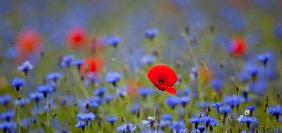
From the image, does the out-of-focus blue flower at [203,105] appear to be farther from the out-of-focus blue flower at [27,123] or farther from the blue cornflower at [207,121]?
the out-of-focus blue flower at [27,123]

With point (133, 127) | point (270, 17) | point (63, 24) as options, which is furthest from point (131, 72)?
point (63, 24)

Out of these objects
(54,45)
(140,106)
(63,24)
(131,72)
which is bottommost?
(140,106)

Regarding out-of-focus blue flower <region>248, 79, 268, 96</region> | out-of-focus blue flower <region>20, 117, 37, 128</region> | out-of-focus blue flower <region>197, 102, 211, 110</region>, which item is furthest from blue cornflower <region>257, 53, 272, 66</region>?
out-of-focus blue flower <region>20, 117, 37, 128</region>

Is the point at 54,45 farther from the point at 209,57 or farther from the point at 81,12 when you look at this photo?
the point at 209,57

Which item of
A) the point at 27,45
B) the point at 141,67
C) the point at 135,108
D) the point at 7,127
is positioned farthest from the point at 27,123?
the point at 27,45

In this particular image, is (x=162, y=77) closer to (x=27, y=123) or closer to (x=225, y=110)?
(x=225, y=110)

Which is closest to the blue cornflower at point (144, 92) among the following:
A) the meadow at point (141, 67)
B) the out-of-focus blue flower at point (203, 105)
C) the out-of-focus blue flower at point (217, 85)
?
the meadow at point (141, 67)

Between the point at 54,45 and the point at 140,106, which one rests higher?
the point at 54,45
